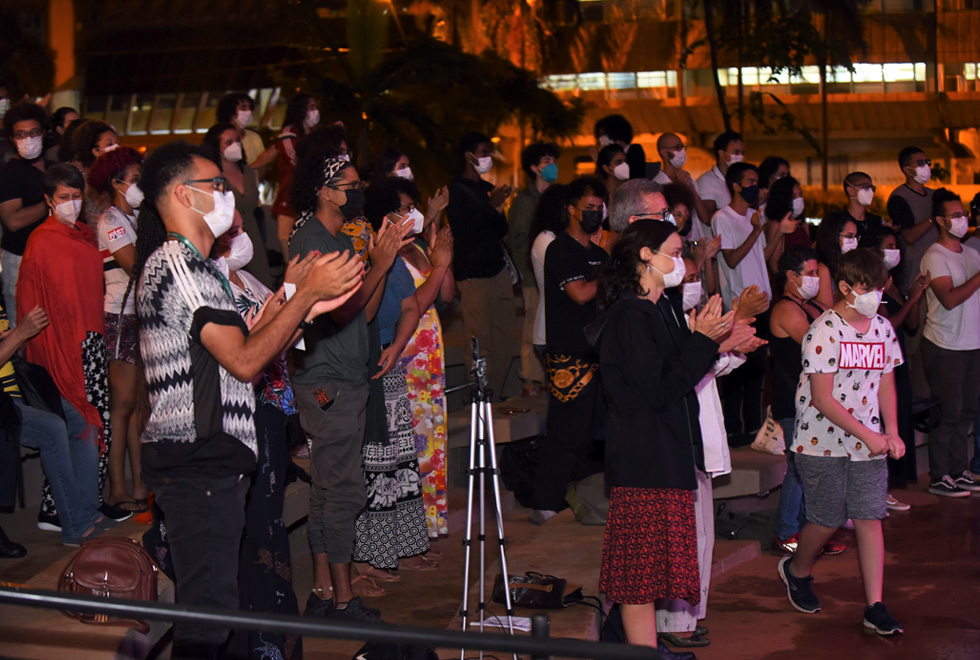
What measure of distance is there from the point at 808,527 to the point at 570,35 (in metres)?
13.1

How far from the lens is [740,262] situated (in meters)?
8.30

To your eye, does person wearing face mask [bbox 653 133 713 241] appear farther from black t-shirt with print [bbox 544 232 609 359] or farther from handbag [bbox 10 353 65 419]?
handbag [bbox 10 353 65 419]

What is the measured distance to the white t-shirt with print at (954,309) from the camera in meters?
8.38

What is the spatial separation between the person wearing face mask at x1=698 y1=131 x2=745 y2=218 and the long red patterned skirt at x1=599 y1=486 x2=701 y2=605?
4.93 m

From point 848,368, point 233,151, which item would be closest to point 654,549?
point 848,368

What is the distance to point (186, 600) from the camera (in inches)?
135

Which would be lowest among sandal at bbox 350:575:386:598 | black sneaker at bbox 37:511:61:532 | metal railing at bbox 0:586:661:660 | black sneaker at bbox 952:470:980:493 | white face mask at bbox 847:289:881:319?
sandal at bbox 350:575:386:598

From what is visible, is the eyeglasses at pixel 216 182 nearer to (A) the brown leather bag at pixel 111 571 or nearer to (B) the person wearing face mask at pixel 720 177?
(A) the brown leather bag at pixel 111 571

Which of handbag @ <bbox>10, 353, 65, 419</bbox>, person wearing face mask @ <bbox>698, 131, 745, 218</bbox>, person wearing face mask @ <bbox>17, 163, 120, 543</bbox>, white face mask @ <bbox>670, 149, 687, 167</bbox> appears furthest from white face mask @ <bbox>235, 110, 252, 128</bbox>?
person wearing face mask @ <bbox>698, 131, 745, 218</bbox>

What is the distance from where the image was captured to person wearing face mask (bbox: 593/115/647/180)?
29.6ft

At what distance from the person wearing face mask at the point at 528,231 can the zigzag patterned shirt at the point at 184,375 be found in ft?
15.7

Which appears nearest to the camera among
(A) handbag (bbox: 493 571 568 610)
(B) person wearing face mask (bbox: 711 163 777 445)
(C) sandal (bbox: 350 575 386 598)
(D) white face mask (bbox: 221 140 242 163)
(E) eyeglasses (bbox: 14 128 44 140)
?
(A) handbag (bbox: 493 571 568 610)

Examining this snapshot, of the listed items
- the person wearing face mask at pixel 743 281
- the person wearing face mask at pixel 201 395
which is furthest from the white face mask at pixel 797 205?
the person wearing face mask at pixel 201 395

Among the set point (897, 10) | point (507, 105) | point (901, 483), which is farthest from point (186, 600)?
point (897, 10)
